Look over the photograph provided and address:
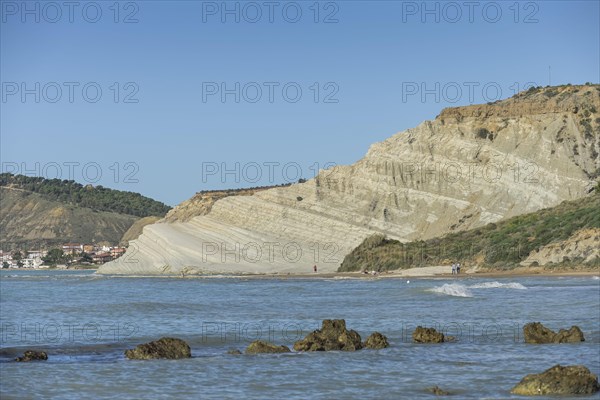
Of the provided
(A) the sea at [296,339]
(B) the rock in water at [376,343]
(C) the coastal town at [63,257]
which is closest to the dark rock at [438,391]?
(A) the sea at [296,339]

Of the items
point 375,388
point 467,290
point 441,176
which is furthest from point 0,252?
point 375,388

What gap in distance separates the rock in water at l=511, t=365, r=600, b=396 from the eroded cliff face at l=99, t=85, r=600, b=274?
179 ft

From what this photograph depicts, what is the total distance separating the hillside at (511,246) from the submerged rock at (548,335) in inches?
1173

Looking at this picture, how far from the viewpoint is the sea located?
15.1 metres

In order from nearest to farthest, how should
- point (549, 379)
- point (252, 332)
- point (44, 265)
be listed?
1. point (549, 379)
2. point (252, 332)
3. point (44, 265)

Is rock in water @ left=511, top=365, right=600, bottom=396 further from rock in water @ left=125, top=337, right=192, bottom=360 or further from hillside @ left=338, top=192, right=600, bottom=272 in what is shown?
hillside @ left=338, top=192, right=600, bottom=272

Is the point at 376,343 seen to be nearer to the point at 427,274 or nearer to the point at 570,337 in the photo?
the point at 570,337

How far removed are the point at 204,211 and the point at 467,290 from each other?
68167mm

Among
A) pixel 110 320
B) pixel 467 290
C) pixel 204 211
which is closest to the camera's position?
pixel 110 320

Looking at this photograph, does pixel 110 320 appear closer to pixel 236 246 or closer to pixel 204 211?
pixel 236 246

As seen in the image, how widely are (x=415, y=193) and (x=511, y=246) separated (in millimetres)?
17998

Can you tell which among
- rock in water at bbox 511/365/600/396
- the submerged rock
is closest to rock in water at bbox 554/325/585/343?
the submerged rock

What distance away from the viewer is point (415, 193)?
7281 cm

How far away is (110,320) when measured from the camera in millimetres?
29859
